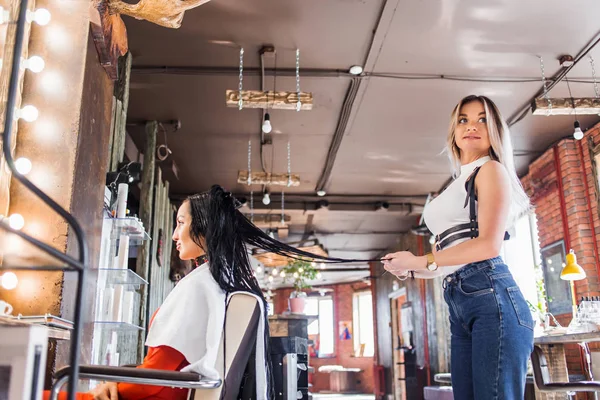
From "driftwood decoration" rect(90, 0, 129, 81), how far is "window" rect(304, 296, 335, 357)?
16529mm

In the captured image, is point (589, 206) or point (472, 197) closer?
point (472, 197)

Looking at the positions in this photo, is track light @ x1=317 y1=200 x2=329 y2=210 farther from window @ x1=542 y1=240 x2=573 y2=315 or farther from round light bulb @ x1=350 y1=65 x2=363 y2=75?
round light bulb @ x1=350 y1=65 x2=363 y2=75

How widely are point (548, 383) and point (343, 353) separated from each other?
1741cm

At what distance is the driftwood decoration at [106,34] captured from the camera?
271 cm

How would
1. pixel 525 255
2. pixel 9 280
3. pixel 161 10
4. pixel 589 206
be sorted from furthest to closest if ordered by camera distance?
pixel 525 255 < pixel 589 206 < pixel 161 10 < pixel 9 280

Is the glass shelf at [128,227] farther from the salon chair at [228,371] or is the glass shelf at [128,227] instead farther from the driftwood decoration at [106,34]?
the salon chair at [228,371]

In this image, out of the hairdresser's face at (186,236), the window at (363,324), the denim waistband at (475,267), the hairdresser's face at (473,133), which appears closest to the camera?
the denim waistband at (475,267)

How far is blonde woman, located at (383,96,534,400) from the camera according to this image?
151 centimetres

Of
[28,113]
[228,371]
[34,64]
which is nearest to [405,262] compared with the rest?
[228,371]

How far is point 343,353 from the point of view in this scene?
61.5 feet

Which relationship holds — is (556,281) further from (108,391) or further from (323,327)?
(323,327)

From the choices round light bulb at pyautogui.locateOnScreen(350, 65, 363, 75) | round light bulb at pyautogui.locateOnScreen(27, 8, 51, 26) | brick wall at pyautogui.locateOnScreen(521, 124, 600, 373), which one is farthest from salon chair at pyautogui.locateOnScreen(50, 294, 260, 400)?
brick wall at pyautogui.locateOnScreen(521, 124, 600, 373)

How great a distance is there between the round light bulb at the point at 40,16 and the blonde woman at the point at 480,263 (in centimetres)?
175

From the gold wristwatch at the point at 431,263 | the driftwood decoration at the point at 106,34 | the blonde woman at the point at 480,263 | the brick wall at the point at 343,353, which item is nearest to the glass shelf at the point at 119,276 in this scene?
the driftwood decoration at the point at 106,34
